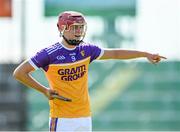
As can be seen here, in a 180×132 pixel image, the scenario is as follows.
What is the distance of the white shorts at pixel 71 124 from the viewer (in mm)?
9695

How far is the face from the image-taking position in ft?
31.6

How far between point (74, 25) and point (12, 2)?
853 centimetres

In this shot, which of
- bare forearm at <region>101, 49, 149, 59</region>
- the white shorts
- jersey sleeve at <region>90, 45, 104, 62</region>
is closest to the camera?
the white shorts

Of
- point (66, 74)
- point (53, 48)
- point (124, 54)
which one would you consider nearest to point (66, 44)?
point (53, 48)

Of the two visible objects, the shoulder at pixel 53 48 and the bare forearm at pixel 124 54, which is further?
the bare forearm at pixel 124 54

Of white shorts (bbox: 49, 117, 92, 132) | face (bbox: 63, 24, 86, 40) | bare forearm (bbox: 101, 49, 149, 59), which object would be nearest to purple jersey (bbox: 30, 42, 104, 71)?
face (bbox: 63, 24, 86, 40)

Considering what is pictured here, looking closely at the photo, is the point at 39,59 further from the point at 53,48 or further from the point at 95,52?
the point at 95,52

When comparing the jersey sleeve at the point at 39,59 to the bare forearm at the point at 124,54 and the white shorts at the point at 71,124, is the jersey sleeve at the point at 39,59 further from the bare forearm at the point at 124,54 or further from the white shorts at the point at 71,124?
the bare forearm at the point at 124,54

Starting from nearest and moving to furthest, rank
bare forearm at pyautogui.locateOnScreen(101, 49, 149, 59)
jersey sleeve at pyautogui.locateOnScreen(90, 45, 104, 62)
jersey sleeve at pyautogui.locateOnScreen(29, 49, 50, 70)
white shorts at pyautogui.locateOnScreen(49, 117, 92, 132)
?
jersey sleeve at pyautogui.locateOnScreen(29, 49, 50, 70) < white shorts at pyautogui.locateOnScreen(49, 117, 92, 132) < jersey sleeve at pyautogui.locateOnScreen(90, 45, 104, 62) < bare forearm at pyautogui.locateOnScreen(101, 49, 149, 59)

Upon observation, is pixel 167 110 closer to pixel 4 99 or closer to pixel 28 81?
pixel 4 99

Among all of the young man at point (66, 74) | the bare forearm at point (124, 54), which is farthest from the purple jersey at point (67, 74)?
the bare forearm at point (124, 54)

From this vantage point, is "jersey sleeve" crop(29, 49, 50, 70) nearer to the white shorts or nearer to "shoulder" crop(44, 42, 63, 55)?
"shoulder" crop(44, 42, 63, 55)

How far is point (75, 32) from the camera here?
9664 mm

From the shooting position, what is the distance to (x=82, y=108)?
9703 mm
